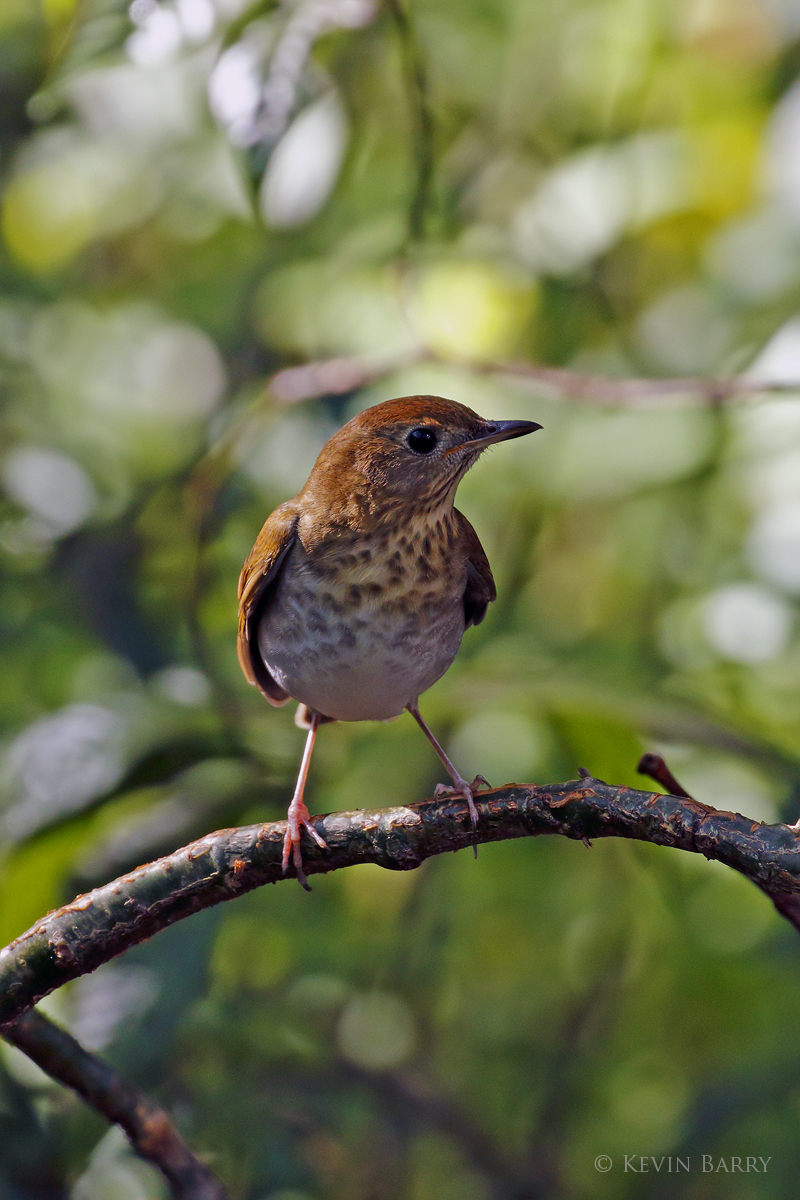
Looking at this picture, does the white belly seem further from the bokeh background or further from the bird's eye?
the bokeh background

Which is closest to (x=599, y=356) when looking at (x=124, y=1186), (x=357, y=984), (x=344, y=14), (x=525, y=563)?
(x=525, y=563)

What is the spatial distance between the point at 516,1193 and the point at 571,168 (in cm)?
345

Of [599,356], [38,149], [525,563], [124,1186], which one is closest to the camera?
[124,1186]

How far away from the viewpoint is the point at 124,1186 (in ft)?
10.2

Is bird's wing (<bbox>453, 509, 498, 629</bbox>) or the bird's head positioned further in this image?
bird's wing (<bbox>453, 509, 498, 629</bbox>)

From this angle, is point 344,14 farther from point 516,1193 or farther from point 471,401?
point 516,1193

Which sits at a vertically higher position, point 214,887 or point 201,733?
point 201,733

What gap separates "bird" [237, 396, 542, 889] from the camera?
8.30ft

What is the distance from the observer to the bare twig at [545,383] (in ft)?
11.3

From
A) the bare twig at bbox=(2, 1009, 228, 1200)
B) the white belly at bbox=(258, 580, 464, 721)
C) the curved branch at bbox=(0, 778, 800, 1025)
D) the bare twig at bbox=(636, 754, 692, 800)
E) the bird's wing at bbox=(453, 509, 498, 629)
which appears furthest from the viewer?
the bird's wing at bbox=(453, 509, 498, 629)

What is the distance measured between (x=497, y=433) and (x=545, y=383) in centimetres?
115

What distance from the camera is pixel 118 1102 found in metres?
1.90

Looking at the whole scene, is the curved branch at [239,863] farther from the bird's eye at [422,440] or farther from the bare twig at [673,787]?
the bird's eye at [422,440]

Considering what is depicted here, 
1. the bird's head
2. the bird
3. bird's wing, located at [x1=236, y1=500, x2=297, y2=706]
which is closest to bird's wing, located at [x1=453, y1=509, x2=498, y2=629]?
the bird
